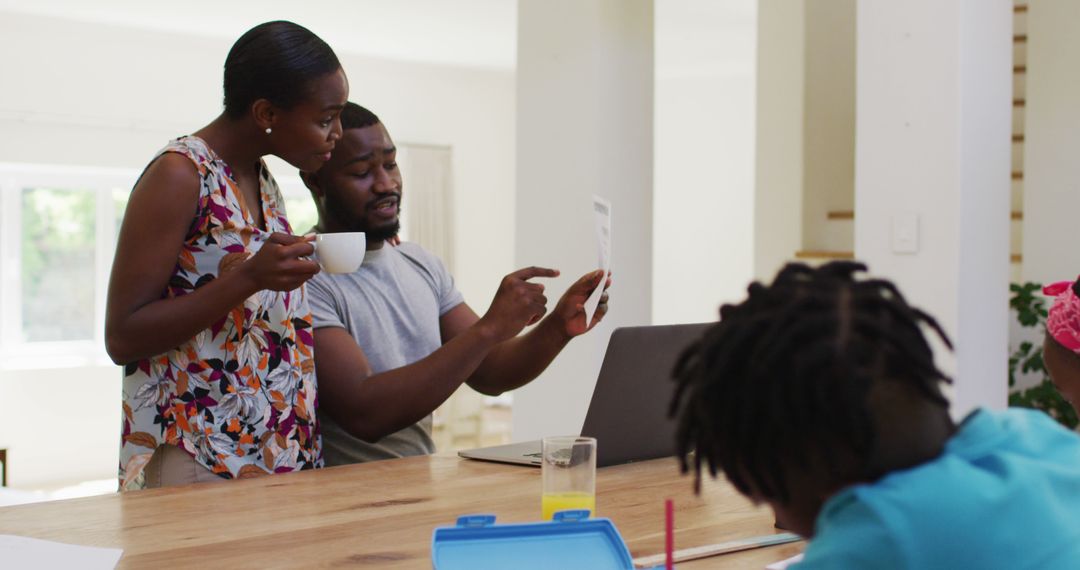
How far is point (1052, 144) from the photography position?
13.7ft

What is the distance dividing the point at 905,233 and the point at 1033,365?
1373 millimetres

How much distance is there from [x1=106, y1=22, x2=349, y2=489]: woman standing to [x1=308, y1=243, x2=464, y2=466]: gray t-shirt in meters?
0.14

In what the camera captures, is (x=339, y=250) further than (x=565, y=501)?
Yes

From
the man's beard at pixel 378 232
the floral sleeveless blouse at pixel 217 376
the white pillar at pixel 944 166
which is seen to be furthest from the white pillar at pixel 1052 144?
the floral sleeveless blouse at pixel 217 376

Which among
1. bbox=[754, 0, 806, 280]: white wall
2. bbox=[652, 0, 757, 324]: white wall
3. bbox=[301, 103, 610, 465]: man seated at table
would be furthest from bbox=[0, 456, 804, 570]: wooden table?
bbox=[652, 0, 757, 324]: white wall

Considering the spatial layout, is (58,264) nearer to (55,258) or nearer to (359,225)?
(55,258)

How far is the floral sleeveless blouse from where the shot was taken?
1.64 metres

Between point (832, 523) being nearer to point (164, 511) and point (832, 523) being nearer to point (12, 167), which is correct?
point (164, 511)

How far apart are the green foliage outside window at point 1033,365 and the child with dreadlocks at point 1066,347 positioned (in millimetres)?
2476

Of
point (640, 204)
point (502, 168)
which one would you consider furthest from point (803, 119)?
point (502, 168)

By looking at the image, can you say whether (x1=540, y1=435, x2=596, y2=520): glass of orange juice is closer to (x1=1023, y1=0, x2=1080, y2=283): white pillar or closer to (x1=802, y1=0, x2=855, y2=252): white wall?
(x1=1023, y1=0, x2=1080, y2=283): white pillar

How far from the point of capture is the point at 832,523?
66 centimetres

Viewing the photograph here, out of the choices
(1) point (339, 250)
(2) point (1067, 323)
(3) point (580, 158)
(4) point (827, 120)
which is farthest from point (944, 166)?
(4) point (827, 120)

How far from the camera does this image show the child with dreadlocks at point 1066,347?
5.18 ft
